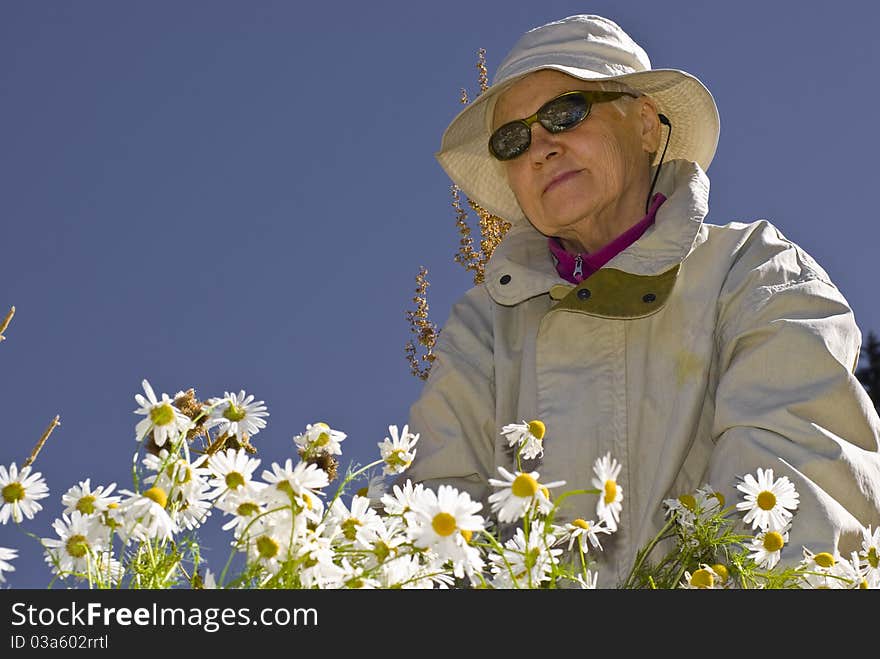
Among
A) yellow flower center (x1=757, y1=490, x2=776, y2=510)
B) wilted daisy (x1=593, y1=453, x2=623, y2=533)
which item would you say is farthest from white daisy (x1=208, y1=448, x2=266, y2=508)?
yellow flower center (x1=757, y1=490, x2=776, y2=510)

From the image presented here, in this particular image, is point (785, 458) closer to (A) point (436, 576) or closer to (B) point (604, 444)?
(B) point (604, 444)

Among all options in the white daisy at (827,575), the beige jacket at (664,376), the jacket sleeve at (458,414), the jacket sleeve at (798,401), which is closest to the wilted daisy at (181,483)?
the white daisy at (827,575)

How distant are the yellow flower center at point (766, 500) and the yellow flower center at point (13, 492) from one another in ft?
3.80

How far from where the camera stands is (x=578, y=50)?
3.65m

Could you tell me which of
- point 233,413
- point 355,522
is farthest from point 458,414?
point 355,522

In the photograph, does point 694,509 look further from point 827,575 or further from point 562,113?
point 562,113

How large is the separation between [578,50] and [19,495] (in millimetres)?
2648

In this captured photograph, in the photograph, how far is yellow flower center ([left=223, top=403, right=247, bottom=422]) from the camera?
171 cm

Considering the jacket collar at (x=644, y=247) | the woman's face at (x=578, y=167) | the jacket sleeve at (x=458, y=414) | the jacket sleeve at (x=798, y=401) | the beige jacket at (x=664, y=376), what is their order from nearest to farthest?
the jacket sleeve at (x=798, y=401) → the beige jacket at (x=664, y=376) → the jacket collar at (x=644, y=247) → the jacket sleeve at (x=458, y=414) → the woman's face at (x=578, y=167)

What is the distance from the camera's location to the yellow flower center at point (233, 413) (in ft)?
5.60

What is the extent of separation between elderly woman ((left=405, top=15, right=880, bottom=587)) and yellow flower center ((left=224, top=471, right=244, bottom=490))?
4.47ft

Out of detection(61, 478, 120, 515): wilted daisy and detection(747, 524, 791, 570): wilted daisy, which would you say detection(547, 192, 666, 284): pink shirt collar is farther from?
detection(61, 478, 120, 515): wilted daisy

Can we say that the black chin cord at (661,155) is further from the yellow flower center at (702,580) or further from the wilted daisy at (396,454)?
the yellow flower center at (702,580)

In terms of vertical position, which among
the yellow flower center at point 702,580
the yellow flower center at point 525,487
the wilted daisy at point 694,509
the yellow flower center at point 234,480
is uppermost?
Answer: the wilted daisy at point 694,509
